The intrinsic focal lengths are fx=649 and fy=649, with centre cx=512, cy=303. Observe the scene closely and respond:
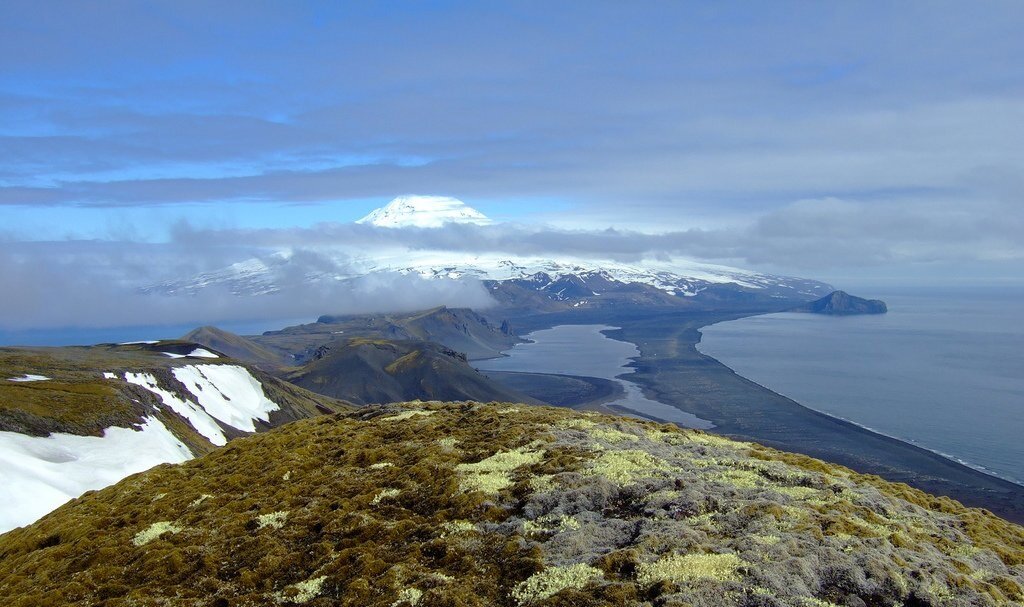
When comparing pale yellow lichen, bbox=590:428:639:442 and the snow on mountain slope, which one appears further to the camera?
the snow on mountain slope

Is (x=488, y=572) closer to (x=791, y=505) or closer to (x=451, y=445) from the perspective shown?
(x=791, y=505)

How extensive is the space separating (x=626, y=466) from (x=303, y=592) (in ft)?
37.6

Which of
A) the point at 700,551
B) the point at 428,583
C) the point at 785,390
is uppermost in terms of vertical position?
the point at 700,551

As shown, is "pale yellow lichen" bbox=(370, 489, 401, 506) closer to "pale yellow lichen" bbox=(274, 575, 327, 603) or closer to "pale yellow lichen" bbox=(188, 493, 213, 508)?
"pale yellow lichen" bbox=(274, 575, 327, 603)

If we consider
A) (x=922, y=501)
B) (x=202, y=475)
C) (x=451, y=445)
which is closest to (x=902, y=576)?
(x=922, y=501)

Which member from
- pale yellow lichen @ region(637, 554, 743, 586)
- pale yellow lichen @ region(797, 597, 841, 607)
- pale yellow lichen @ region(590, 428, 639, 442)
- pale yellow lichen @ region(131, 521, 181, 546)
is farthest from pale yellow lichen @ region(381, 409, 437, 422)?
pale yellow lichen @ region(797, 597, 841, 607)

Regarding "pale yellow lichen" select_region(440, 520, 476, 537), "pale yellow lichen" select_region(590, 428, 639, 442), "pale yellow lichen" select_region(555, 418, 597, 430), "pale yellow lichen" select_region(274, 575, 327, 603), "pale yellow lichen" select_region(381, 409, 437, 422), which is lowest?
"pale yellow lichen" select_region(274, 575, 327, 603)

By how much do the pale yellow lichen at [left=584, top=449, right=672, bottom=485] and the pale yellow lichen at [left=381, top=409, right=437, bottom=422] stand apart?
13.7m

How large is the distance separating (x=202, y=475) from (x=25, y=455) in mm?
31323

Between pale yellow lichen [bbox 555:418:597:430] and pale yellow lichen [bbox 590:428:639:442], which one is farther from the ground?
pale yellow lichen [bbox 590:428:639:442]

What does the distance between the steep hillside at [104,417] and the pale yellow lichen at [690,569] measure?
142ft

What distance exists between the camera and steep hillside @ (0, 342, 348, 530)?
48.0 metres

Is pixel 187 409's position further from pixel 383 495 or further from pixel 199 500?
pixel 383 495

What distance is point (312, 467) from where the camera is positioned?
2822 cm
